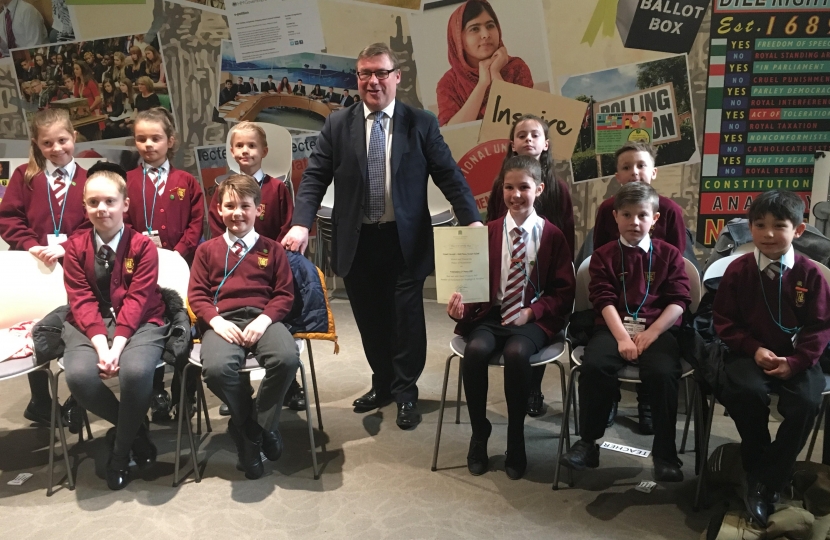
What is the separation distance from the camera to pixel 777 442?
2350 millimetres

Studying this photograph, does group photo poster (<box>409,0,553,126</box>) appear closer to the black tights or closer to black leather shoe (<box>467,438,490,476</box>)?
the black tights

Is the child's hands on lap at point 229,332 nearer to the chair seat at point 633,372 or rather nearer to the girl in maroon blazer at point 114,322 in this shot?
the girl in maroon blazer at point 114,322

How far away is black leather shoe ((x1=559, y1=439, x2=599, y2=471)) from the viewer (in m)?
2.58

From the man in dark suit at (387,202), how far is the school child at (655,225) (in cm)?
62

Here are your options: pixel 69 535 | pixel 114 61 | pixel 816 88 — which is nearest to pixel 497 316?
pixel 69 535

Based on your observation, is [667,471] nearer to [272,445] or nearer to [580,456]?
[580,456]

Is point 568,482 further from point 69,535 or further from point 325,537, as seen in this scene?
point 69,535

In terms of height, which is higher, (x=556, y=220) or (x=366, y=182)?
(x=366, y=182)

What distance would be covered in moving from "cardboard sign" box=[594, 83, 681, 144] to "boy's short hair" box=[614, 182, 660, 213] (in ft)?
8.05

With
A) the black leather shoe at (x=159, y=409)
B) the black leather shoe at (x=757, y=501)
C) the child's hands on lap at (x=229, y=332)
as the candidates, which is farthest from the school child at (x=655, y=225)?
the black leather shoe at (x=159, y=409)

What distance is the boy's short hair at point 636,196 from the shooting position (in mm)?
2684

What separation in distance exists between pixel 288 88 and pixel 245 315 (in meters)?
3.08

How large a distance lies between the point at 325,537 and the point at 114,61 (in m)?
4.68

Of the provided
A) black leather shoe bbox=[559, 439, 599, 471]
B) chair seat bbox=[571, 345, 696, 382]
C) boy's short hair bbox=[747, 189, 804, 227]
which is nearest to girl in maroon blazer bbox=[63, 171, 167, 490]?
black leather shoe bbox=[559, 439, 599, 471]
